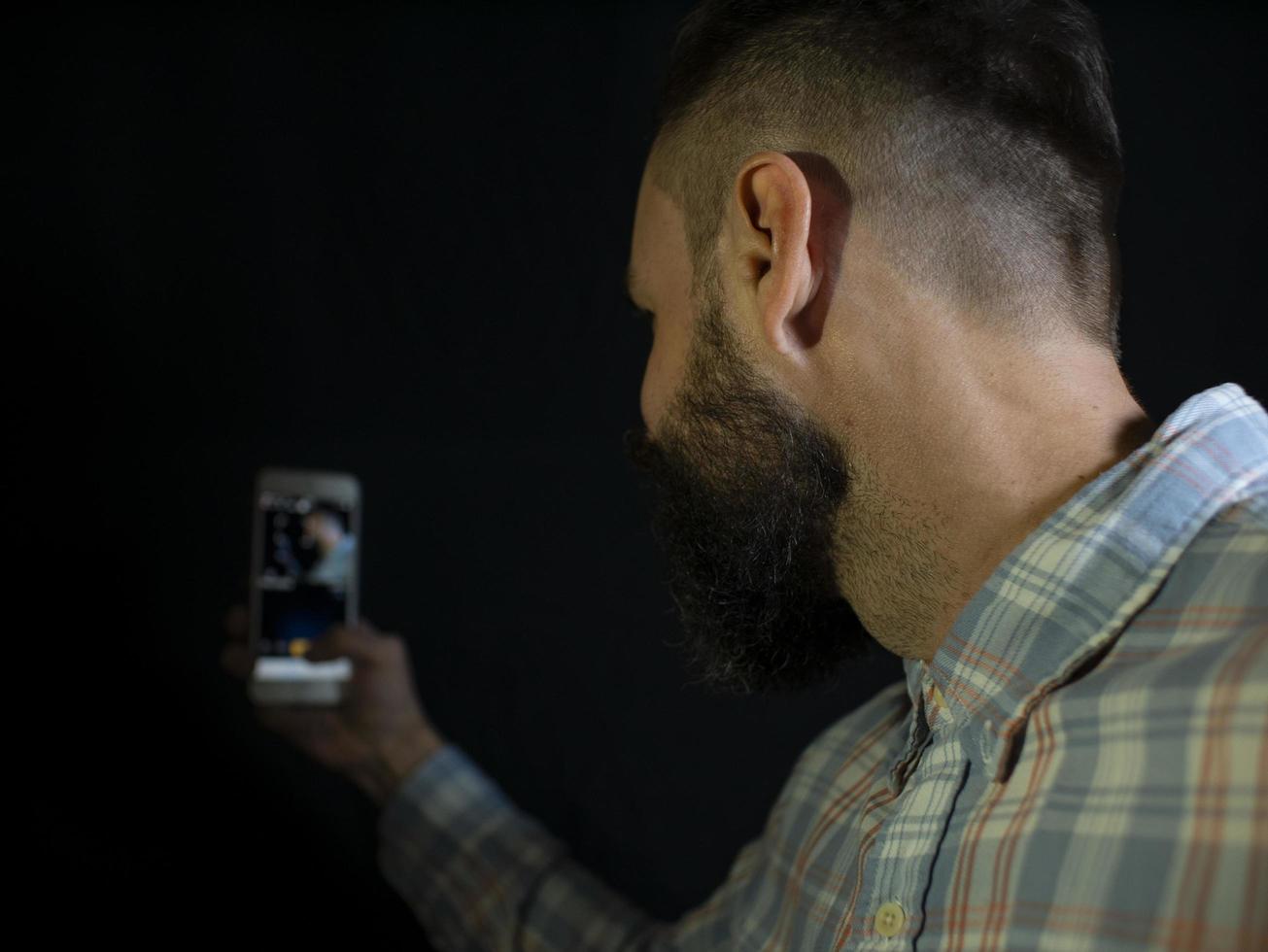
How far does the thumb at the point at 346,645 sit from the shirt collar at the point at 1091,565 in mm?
665

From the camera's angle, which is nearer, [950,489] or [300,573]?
[950,489]

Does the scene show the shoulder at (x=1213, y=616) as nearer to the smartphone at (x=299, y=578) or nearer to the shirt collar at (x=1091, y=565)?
the shirt collar at (x=1091, y=565)

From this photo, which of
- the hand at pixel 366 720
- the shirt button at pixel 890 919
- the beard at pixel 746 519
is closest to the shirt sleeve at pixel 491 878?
the hand at pixel 366 720

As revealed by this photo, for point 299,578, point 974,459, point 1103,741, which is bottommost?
point 299,578

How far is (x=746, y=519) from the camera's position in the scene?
2.89ft

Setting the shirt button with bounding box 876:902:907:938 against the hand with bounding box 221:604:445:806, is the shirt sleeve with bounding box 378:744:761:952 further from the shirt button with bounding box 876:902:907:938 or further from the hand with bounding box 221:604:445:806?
the shirt button with bounding box 876:902:907:938

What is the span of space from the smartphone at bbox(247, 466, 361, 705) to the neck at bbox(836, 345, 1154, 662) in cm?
61

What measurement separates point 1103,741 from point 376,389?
84cm

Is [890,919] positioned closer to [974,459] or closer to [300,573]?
[974,459]

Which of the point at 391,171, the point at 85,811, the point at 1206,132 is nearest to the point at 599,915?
the point at 85,811

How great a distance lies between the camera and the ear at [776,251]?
0.80 m

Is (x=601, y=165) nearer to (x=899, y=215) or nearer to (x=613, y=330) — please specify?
(x=613, y=330)

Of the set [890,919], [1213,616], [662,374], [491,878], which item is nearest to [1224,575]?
[1213,616]

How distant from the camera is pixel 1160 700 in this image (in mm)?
619
